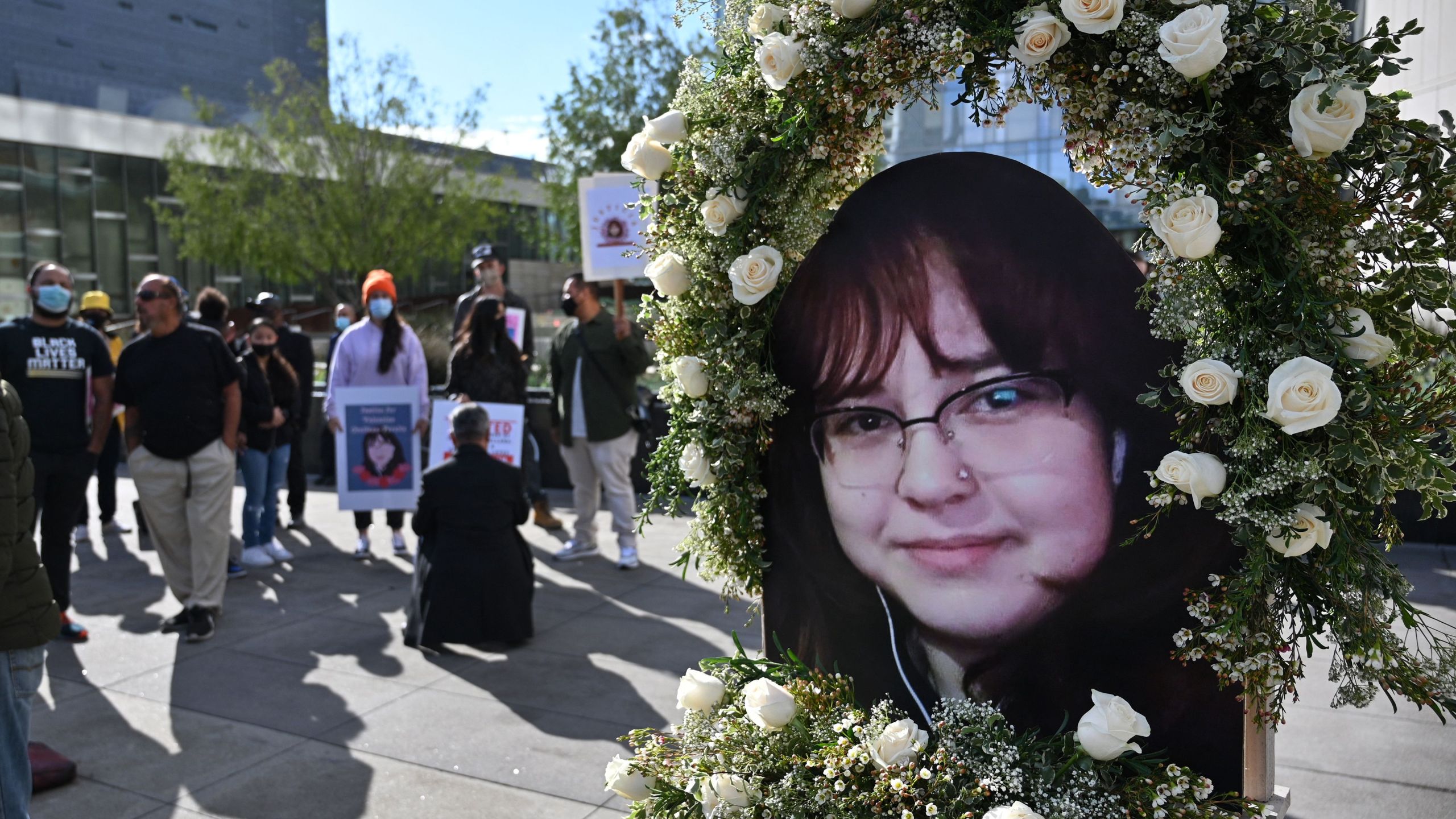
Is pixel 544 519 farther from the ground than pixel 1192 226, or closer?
closer

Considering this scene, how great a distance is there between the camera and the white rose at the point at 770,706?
10.3ft

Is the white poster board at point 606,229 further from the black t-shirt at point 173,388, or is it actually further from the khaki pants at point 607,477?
the black t-shirt at point 173,388

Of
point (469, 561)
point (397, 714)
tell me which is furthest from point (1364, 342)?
point (469, 561)

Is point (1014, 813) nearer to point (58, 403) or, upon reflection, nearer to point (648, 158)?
point (648, 158)

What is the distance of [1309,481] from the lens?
96.0 inches

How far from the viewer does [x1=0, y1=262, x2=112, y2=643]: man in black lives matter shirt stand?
21.1 ft

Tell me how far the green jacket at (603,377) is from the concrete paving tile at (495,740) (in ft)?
9.27

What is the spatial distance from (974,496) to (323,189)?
24642mm

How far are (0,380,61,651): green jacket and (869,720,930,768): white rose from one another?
9.34 feet

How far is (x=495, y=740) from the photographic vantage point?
4.98 metres

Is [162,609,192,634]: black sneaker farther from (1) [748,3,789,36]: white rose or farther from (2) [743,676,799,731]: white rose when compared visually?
(1) [748,3,789,36]: white rose

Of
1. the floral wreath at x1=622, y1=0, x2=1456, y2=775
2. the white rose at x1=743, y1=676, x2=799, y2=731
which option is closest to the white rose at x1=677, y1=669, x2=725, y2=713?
the white rose at x1=743, y1=676, x2=799, y2=731

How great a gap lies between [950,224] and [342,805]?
3216 mm

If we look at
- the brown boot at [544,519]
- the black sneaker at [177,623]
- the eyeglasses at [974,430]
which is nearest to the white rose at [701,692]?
the eyeglasses at [974,430]
